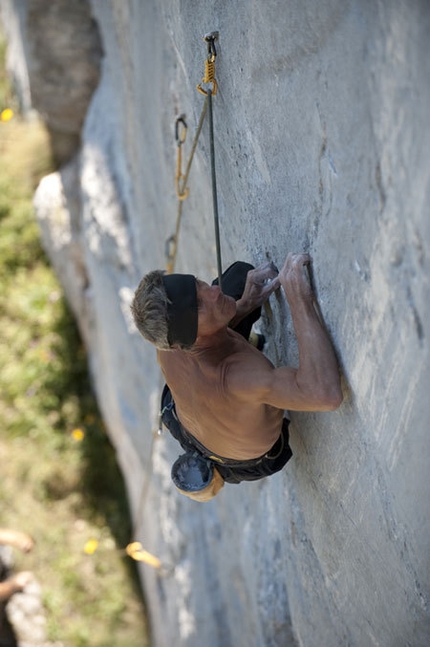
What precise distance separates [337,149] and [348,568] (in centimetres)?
125

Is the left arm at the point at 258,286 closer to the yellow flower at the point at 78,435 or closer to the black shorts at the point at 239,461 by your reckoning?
the black shorts at the point at 239,461

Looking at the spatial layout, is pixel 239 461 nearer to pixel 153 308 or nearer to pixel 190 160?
pixel 153 308

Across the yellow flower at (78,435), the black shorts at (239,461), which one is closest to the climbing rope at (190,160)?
the black shorts at (239,461)

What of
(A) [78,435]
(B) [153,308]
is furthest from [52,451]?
(B) [153,308]

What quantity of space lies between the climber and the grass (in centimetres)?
420

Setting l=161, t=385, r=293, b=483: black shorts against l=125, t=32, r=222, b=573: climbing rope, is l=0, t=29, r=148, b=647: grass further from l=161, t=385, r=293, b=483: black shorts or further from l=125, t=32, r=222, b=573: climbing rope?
l=161, t=385, r=293, b=483: black shorts

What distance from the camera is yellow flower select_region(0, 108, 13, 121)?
24.3ft

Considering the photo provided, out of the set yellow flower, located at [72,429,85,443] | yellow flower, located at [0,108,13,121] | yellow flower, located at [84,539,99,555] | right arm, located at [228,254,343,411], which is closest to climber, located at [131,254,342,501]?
right arm, located at [228,254,343,411]

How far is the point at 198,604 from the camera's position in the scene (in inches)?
170

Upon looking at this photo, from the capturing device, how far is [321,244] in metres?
1.64

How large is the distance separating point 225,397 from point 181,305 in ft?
1.02

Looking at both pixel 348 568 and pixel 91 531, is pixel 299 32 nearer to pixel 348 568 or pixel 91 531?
pixel 348 568

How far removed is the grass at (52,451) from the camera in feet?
19.5

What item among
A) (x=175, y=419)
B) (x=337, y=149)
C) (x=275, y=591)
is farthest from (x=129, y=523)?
(x=337, y=149)
